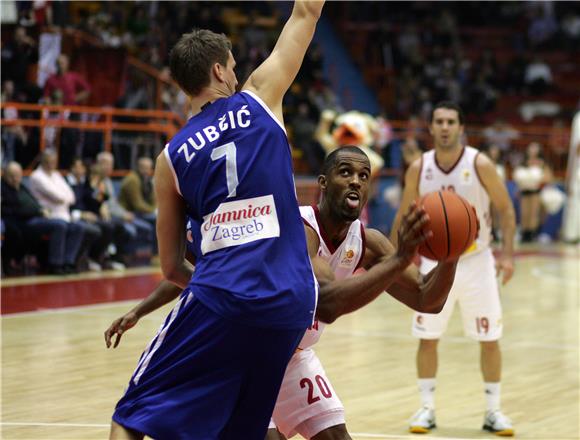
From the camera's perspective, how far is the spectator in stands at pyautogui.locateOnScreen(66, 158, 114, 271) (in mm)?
14062

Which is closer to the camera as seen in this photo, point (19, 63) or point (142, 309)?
point (142, 309)

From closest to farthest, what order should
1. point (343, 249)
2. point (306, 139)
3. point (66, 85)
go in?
1. point (343, 249)
2. point (66, 85)
3. point (306, 139)

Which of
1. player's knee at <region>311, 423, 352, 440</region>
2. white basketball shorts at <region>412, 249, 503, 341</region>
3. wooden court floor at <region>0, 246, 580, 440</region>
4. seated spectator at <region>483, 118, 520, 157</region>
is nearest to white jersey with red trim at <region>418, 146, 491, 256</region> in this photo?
white basketball shorts at <region>412, 249, 503, 341</region>

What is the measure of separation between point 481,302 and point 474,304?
1.8 inches

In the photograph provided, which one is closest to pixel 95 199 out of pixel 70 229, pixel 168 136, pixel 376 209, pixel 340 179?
pixel 70 229

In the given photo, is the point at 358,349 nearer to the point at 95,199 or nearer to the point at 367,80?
the point at 95,199

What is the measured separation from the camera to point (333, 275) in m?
3.89

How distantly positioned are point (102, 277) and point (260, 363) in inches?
411

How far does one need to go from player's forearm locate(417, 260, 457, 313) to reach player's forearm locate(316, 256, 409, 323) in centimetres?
26

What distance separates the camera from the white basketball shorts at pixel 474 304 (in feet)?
22.3

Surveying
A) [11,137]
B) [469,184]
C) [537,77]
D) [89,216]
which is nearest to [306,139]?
[89,216]

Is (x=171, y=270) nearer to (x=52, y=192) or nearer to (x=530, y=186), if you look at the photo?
(x=52, y=192)

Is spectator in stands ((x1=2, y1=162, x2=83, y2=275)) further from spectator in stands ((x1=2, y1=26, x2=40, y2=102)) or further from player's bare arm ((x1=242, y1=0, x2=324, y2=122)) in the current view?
player's bare arm ((x1=242, y1=0, x2=324, y2=122))

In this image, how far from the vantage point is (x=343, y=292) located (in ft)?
12.0
